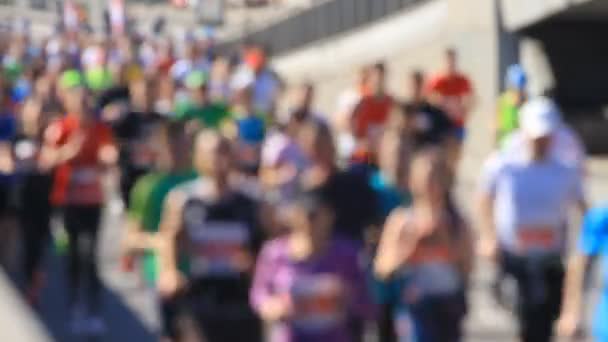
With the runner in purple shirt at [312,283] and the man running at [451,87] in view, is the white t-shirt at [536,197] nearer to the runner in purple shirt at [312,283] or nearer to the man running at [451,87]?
the runner in purple shirt at [312,283]

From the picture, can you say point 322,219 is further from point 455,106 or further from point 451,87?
point 451,87

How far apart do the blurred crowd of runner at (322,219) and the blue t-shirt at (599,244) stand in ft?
0.04

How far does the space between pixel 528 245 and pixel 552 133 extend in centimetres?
60

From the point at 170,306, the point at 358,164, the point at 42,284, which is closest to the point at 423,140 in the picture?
the point at 358,164

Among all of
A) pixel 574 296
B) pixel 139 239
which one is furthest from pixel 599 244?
pixel 139 239

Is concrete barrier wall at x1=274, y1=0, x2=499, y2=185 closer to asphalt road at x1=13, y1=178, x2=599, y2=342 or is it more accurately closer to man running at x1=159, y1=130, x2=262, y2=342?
asphalt road at x1=13, y1=178, x2=599, y2=342

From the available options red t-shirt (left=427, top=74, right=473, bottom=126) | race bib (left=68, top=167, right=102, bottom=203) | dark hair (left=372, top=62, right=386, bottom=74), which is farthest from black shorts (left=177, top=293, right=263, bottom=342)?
red t-shirt (left=427, top=74, right=473, bottom=126)

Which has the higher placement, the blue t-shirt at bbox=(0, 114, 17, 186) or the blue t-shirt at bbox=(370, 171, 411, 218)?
the blue t-shirt at bbox=(0, 114, 17, 186)

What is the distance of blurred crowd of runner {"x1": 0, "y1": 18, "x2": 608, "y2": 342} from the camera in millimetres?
6953

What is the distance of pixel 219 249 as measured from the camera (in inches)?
305

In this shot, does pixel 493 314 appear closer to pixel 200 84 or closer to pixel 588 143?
pixel 200 84

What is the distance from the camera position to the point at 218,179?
768cm

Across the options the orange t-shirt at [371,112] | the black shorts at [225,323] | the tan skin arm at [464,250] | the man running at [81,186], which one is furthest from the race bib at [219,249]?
the orange t-shirt at [371,112]

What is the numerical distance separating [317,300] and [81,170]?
5220 mm
